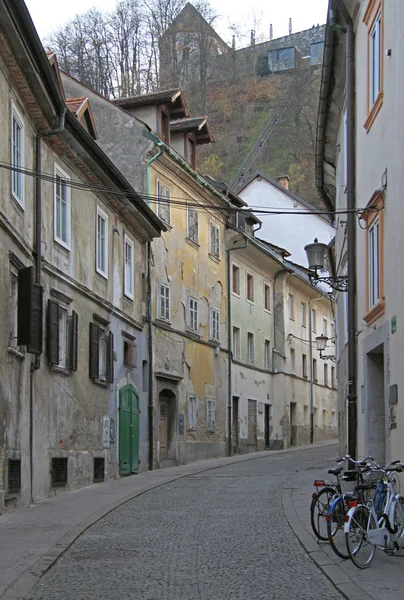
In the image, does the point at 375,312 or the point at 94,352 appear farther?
the point at 94,352

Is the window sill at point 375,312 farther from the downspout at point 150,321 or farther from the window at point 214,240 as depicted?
the window at point 214,240

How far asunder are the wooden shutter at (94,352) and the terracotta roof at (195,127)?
1189cm

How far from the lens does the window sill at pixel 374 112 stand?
1264cm

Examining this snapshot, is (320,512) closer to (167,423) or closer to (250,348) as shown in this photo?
(167,423)

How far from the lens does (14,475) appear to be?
13.2m

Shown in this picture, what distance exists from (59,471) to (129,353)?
675 centimetres

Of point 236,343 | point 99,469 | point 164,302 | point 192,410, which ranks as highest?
point 164,302

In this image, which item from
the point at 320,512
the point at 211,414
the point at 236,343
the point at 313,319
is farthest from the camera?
the point at 313,319

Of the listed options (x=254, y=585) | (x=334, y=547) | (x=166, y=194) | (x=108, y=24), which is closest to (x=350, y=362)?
(x=334, y=547)

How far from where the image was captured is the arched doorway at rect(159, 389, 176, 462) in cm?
2581

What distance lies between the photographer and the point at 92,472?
18453 mm

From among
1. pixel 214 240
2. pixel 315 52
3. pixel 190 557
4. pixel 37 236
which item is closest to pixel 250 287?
pixel 214 240

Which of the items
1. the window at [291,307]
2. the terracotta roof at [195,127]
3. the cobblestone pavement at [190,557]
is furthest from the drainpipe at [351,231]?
the window at [291,307]

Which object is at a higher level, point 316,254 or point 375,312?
point 316,254
